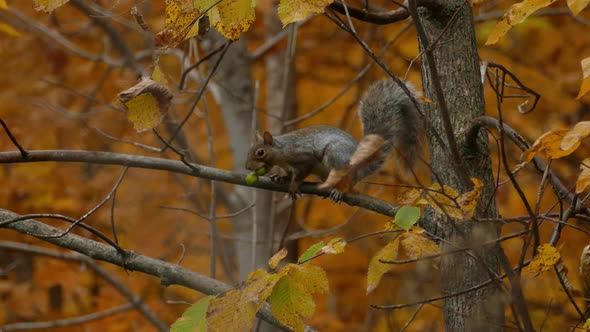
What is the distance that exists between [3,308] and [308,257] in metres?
5.05

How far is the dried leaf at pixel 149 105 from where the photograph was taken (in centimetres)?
217

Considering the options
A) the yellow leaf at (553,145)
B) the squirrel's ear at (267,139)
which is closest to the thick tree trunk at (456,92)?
the yellow leaf at (553,145)

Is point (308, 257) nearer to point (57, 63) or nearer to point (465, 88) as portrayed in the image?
point (465, 88)

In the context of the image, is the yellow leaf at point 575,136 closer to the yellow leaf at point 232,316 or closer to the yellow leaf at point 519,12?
the yellow leaf at point 519,12

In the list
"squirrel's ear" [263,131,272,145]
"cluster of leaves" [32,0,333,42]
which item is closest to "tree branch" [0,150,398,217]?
"cluster of leaves" [32,0,333,42]

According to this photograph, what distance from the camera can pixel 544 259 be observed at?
1996 mm

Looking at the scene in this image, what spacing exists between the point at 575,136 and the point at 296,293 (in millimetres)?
809

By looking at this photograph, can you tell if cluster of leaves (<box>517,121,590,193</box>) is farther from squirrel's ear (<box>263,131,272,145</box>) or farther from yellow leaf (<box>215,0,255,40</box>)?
squirrel's ear (<box>263,131,272,145</box>)

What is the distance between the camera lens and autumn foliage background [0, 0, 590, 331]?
6008 millimetres

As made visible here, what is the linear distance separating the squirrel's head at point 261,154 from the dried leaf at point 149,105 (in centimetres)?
187

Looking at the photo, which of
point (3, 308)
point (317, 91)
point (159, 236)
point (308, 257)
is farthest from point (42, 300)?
point (308, 257)

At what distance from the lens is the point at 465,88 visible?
2.46 metres

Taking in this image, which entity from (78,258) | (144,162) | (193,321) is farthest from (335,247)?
(78,258)

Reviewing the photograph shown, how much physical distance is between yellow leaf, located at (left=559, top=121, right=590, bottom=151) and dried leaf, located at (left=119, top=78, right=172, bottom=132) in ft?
3.54
